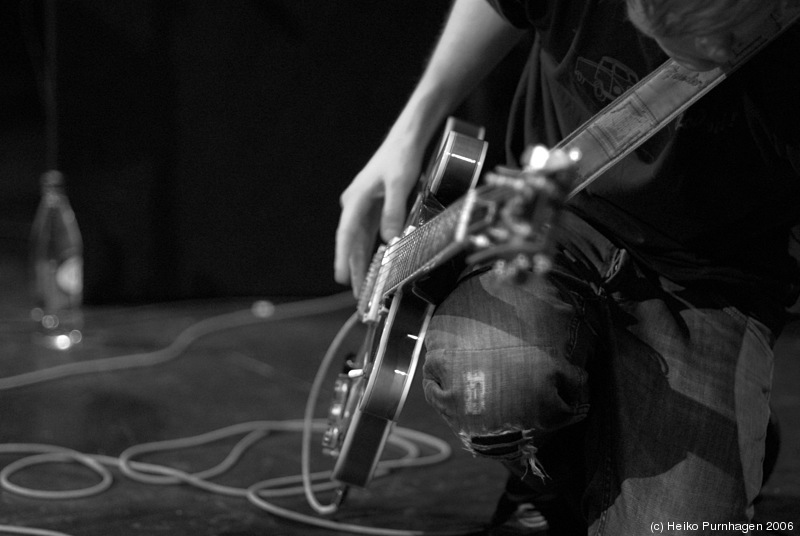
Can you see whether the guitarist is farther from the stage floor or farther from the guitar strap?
the stage floor

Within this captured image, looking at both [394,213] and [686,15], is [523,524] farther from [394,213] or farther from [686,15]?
[686,15]

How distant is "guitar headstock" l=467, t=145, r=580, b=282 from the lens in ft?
2.25

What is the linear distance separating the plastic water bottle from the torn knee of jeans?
5.50 feet

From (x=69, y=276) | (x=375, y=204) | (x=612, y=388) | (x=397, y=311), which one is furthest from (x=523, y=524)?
(x=69, y=276)

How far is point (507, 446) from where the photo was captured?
3.59 feet

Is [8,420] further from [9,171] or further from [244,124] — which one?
[9,171]

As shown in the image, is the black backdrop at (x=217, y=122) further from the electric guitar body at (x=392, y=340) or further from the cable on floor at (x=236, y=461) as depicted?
the electric guitar body at (x=392, y=340)

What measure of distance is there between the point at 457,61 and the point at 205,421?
0.94m

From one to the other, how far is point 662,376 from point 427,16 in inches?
68.8

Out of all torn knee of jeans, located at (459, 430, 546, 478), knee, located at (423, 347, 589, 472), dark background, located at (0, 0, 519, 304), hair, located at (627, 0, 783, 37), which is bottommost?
torn knee of jeans, located at (459, 430, 546, 478)

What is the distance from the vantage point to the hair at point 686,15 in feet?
2.98

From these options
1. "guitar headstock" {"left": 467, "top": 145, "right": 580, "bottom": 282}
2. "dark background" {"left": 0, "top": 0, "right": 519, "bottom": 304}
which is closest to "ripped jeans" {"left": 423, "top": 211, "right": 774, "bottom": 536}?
"guitar headstock" {"left": 467, "top": 145, "right": 580, "bottom": 282}

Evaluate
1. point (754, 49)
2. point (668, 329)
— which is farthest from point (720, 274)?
point (754, 49)

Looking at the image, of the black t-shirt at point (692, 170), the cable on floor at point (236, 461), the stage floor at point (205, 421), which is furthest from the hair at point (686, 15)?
the stage floor at point (205, 421)
